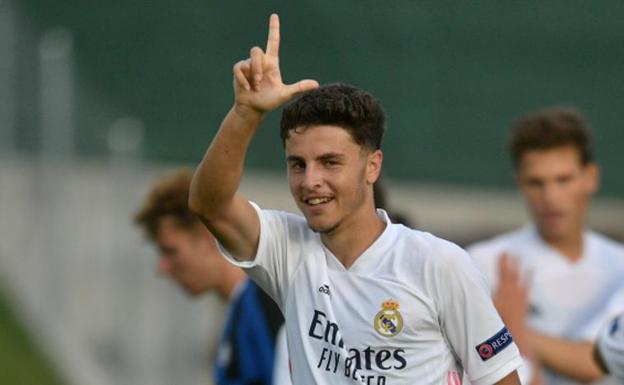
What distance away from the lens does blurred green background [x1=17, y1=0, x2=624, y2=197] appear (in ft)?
40.0

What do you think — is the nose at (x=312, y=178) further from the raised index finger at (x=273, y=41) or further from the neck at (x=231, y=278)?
the neck at (x=231, y=278)

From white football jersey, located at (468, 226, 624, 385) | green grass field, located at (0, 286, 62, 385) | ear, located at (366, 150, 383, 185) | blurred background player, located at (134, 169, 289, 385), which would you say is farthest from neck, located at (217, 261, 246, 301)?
green grass field, located at (0, 286, 62, 385)

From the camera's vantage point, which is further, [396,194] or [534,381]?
[396,194]

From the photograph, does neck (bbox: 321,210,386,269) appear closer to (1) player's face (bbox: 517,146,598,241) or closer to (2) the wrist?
(2) the wrist

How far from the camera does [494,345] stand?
16.4 ft

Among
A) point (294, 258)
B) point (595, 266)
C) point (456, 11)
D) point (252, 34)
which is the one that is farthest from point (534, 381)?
point (456, 11)

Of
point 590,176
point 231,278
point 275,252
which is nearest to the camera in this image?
point 275,252

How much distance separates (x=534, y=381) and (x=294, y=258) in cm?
247

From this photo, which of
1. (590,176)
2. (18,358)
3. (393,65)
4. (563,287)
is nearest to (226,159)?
(563,287)

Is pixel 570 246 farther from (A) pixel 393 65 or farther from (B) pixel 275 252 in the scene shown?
(A) pixel 393 65

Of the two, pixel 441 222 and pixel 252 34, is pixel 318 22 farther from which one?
pixel 441 222

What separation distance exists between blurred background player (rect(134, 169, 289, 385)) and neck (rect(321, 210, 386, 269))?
124cm

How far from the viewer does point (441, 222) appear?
13055 millimetres

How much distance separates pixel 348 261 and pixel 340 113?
0.52m
